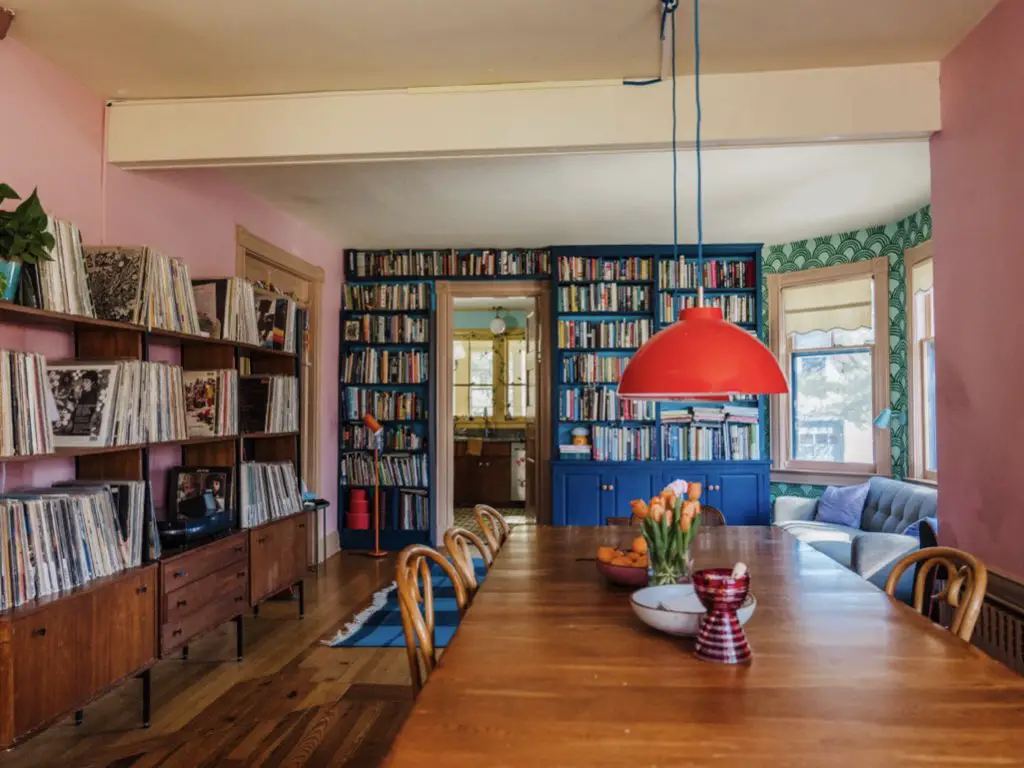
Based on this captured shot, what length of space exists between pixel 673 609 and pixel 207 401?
8.82ft

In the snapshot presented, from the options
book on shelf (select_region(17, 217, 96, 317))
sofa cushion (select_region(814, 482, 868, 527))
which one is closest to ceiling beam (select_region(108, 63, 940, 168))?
book on shelf (select_region(17, 217, 96, 317))

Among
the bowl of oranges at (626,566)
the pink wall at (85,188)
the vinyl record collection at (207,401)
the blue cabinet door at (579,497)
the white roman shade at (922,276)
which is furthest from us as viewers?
the blue cabinet door at (579,497)

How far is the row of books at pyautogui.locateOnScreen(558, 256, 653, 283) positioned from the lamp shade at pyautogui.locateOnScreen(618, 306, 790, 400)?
4439 mm

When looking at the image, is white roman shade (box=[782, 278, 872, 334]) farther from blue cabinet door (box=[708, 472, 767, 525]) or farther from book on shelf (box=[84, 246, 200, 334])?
book on shelf (box=[84, 246, 200, 334])

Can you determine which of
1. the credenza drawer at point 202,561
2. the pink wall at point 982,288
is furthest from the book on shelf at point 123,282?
the pink wall at point 982,288

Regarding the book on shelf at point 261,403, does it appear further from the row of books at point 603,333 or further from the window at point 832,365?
the window at point 832,365

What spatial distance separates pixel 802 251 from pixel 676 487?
4929 millimetres

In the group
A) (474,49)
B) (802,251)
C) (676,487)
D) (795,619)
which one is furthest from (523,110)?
(802,251)

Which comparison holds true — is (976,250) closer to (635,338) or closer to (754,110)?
(754,110)

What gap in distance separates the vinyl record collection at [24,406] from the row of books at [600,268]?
4.53 m

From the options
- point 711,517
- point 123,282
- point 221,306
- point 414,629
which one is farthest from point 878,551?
point 123,282

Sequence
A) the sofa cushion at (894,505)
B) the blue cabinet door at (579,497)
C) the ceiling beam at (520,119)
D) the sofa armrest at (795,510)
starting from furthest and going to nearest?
the blue cabinet door at (579,497) < the sofa armrest at (795,510) < the sofa cushion at (894,505) < the ceiling beam at (520,119)

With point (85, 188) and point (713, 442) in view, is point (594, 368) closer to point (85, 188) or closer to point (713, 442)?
point (713, 442)

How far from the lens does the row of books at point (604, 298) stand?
21.2ft
